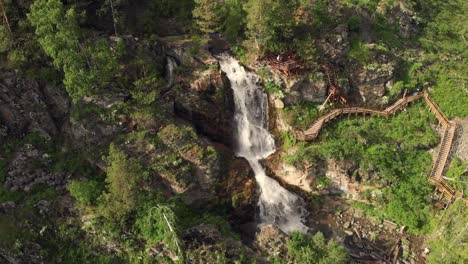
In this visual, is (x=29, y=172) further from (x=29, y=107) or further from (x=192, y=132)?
(x=192, y=132)

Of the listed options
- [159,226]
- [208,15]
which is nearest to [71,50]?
[208,15]

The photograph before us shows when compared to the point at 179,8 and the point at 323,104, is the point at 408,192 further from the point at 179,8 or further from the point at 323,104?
the point at 179,8

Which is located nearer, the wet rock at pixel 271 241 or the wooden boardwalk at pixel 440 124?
the wet rock at pixel 271 241

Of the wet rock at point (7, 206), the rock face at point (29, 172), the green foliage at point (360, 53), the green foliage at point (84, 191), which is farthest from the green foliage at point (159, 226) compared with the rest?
the green foliage at point (360, 53)

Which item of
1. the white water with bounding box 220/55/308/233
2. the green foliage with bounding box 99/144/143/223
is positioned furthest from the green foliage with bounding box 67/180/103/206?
the white water with bounding box 220/55/308/233

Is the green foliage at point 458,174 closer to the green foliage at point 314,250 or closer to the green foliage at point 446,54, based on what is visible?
the green foliage at point 446,54
